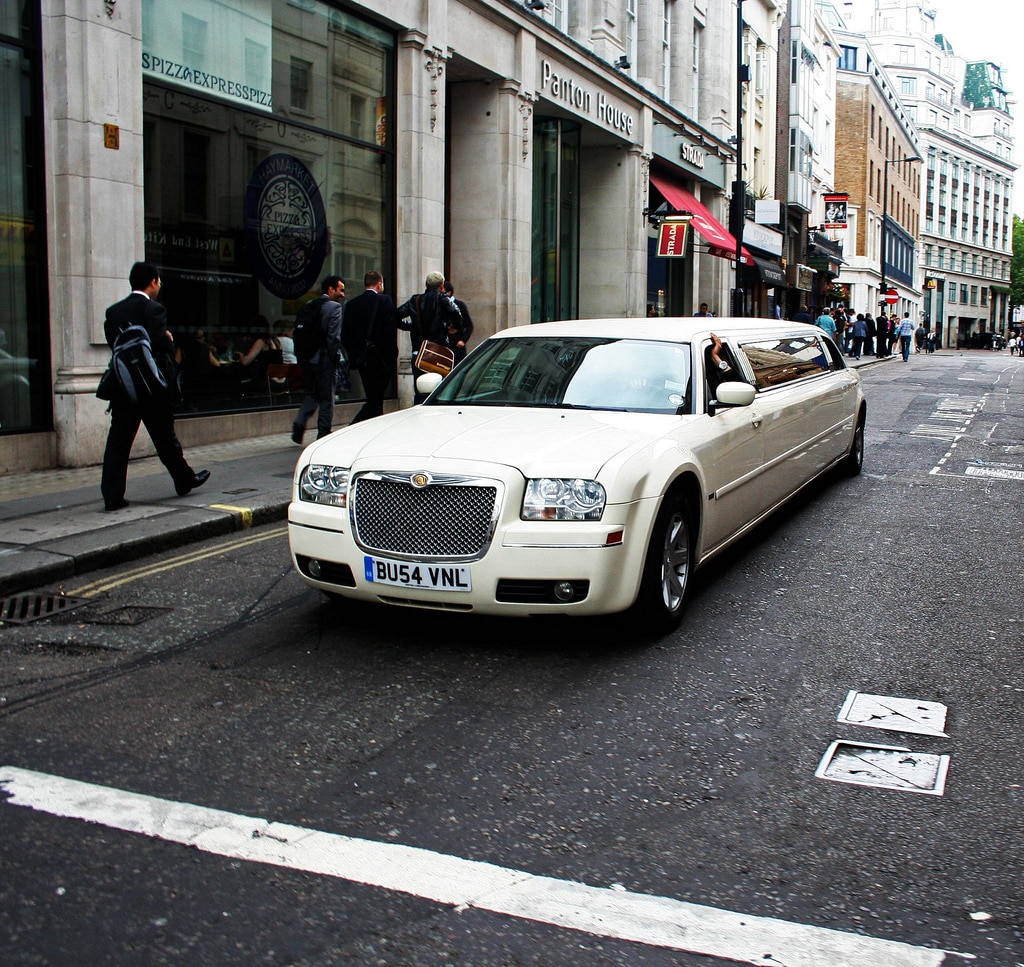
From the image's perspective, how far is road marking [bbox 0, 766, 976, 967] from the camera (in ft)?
9.36

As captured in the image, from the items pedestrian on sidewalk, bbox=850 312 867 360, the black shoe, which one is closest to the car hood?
the black shoe

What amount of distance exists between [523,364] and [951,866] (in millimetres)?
4345

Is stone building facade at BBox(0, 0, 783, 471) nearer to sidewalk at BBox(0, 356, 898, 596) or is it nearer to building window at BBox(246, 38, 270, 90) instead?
building window at BBox(246, 38, 270, 90)

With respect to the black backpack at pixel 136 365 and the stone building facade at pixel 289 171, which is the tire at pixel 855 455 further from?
the stone building facade at pixel 289 171

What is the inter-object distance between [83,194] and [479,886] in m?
9.28

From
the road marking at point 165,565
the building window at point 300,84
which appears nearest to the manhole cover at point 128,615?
the road marking at point 165,565

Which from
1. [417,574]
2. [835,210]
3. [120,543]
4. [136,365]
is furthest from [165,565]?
[835,210]

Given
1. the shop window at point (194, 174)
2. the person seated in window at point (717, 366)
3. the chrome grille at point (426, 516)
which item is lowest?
the chrome grille at point (426, 516)

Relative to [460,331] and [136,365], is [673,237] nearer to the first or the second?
[460,331]

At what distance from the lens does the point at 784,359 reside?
906cm

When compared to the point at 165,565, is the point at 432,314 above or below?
above

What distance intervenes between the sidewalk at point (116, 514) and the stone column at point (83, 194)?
2.19 ft

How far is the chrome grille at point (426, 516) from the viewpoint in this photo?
5.23 meters

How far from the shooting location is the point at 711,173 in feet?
107
